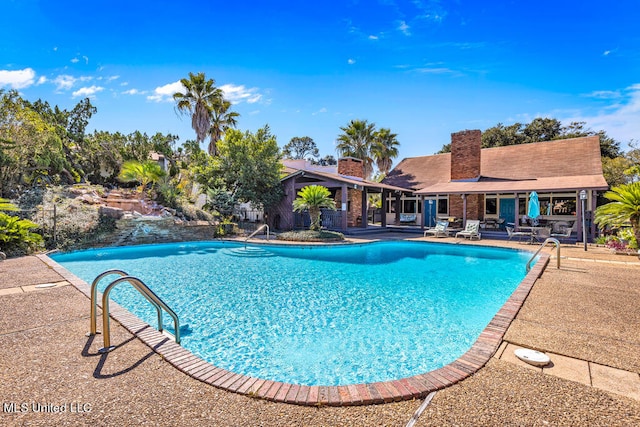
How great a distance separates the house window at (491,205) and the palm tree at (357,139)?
11.1 meters

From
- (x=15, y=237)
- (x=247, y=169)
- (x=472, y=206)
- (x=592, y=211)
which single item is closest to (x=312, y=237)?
(x=247, y=169)

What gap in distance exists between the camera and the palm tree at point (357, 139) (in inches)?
1096

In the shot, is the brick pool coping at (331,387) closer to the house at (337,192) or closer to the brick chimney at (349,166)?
the house at (337,192)

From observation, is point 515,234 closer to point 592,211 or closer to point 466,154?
point 592,211

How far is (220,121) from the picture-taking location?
26.0 metres

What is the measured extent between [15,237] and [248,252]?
7.91 meters

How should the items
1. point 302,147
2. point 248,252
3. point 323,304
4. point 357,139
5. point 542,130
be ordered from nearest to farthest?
point 323,304 < point 248,252 < point 357,139 < point 542,130 < point 302,147

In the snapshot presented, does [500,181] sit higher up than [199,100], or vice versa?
[199,100]

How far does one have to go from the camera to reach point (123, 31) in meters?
13.2

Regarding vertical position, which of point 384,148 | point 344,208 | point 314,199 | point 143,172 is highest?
point 384,148

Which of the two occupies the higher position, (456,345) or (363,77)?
(363,77)

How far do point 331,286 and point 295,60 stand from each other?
40.3ft

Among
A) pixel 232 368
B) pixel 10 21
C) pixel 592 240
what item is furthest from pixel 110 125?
pixel 592 240

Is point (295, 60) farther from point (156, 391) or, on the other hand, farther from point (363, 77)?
point (156, 391)
